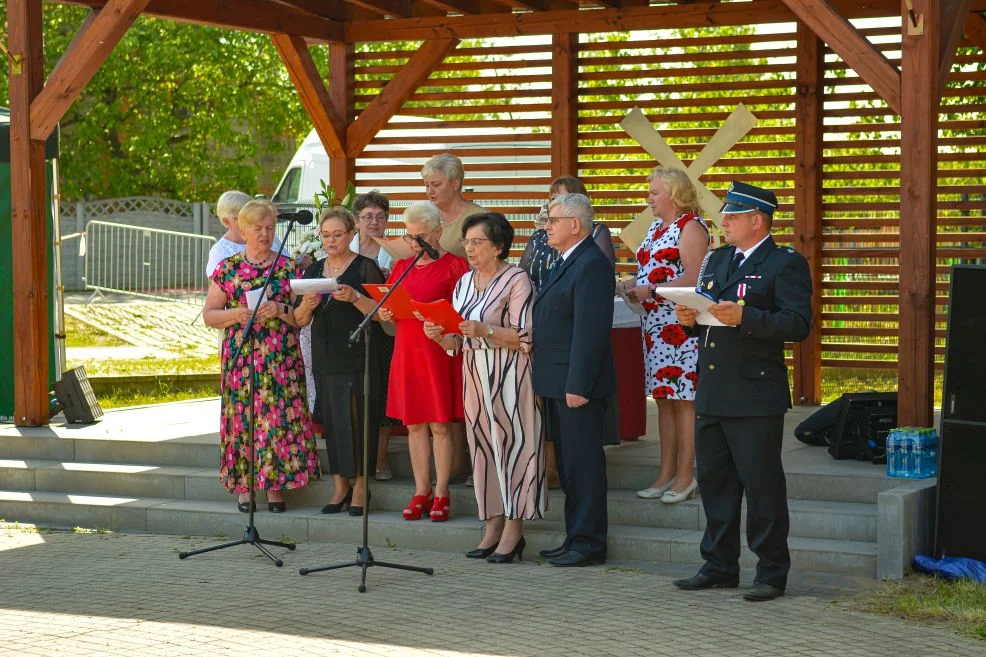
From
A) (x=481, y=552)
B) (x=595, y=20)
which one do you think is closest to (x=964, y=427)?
(x=481, y=552)

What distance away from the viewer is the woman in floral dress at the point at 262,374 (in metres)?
7.81

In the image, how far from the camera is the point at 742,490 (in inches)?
254

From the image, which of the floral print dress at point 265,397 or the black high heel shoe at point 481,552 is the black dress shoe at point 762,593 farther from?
the floral print dress at point 265,397

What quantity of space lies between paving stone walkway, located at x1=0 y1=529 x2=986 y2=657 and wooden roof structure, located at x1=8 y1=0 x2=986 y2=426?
1937 mm

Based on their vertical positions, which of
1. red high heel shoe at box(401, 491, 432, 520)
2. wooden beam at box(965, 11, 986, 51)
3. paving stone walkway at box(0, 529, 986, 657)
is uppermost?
wooden beam at box(965, 11, 986, 51)

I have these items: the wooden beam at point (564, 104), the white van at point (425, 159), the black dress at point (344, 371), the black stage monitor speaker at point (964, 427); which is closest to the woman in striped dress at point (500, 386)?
the black dress at point (344, 371)

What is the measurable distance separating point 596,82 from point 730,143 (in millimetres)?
1974

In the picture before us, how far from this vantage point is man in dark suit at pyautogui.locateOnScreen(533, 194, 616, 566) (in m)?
6.91

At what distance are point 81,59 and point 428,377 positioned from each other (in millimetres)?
3655

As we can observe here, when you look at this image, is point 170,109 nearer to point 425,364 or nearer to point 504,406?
point 425,364

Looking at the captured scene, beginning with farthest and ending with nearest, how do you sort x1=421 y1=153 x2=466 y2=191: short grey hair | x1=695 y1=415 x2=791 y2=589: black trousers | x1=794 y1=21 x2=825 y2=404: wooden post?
x1=794 y1=21 x2=825 y2=404: wooden post, x1=421 y1=153 x2=466 y2=191: short grey hair, x1=695 y1=415 x2=791 y2=589: black trousers

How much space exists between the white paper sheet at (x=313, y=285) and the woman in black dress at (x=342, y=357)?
49cm

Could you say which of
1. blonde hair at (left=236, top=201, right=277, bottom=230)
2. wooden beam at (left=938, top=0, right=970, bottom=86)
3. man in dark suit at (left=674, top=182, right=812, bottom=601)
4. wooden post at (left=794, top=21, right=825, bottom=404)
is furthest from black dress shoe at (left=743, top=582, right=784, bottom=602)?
wooden post at (left=794, top=21, right=825, bottom=404)

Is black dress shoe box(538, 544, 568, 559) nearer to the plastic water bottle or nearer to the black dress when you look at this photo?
the black dress
